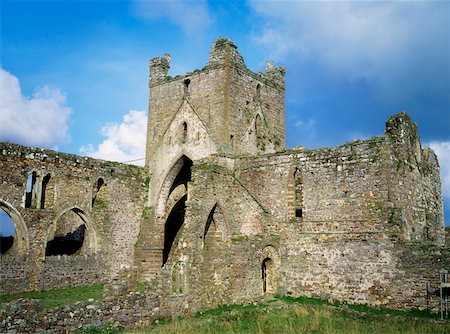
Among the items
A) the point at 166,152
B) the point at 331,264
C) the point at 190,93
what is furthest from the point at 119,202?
the point at 331,264

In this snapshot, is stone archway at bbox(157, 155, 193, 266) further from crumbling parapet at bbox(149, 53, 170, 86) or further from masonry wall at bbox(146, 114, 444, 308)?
crumbling parapet at bbox(149, 53, 170, 86)

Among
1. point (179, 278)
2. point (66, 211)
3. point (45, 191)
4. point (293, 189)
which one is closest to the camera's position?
point (179, 278)

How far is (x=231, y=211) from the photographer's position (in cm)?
1889

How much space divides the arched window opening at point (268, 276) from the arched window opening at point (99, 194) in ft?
29.0

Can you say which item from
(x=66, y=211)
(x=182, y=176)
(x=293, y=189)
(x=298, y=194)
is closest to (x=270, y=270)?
(x=293, y=189)

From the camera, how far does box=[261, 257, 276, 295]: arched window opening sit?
728 inches

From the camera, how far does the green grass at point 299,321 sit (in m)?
11.5

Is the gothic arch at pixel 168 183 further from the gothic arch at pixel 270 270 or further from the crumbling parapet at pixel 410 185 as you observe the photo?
the crumbling parapet at pixel 410 185

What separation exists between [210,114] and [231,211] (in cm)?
655

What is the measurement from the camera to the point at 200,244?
16.8 meters

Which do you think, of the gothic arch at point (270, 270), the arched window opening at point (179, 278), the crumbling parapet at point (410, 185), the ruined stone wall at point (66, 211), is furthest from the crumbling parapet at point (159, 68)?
the crumbling parapet at point (410, 185)

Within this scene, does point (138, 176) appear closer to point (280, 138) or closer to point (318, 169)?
point (280, 138)

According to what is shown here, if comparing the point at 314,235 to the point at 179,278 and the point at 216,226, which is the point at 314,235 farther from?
the point at 179,278

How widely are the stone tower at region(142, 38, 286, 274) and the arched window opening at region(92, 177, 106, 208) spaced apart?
3.04 m
